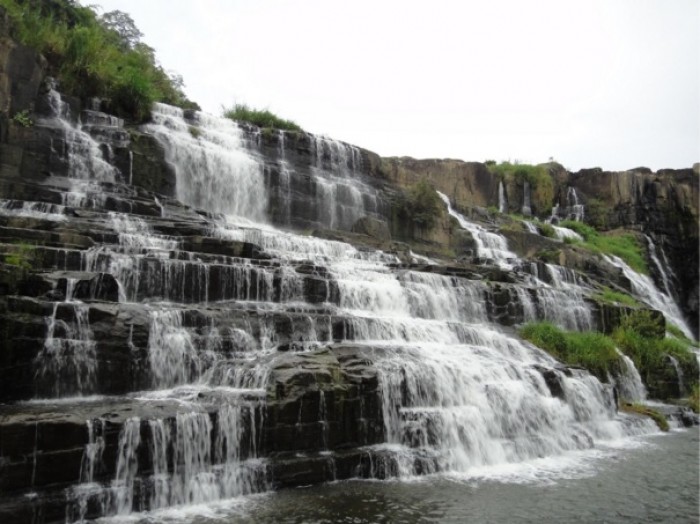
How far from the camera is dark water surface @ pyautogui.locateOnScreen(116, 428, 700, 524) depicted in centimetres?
605

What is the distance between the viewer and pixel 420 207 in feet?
80.9

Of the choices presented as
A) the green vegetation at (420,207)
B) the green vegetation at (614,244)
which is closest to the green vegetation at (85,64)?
the green vegetation at (420,207)

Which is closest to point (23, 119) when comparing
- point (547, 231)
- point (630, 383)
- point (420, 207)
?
point (420, 207)

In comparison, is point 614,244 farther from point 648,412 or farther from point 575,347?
point 648,412

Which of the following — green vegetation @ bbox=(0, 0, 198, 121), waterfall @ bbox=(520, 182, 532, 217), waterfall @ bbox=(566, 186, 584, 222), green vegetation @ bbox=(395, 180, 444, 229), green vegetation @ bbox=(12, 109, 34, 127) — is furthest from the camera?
waterfall @ bbox=(566, 186, 584, 222)

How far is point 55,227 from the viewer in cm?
1084

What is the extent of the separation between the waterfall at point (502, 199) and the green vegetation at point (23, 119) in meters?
25.4

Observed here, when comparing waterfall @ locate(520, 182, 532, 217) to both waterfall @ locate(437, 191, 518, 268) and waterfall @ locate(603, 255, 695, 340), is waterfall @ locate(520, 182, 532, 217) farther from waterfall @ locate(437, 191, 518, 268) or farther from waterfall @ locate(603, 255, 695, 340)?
waterfall @ locate(437, 191, 518, 268)

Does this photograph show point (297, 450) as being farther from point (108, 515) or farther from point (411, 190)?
point (411, 190)

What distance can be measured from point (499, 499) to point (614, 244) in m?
25.9

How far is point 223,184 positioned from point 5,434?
14.5 metres

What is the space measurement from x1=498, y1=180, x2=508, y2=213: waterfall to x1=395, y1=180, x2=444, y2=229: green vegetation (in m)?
9.37

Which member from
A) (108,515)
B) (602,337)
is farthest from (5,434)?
(602,337)

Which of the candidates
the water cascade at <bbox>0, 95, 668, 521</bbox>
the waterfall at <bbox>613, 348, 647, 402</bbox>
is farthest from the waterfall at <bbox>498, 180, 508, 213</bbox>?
the waterfall at <bbox>613, 348, 647, 402</bbox>
